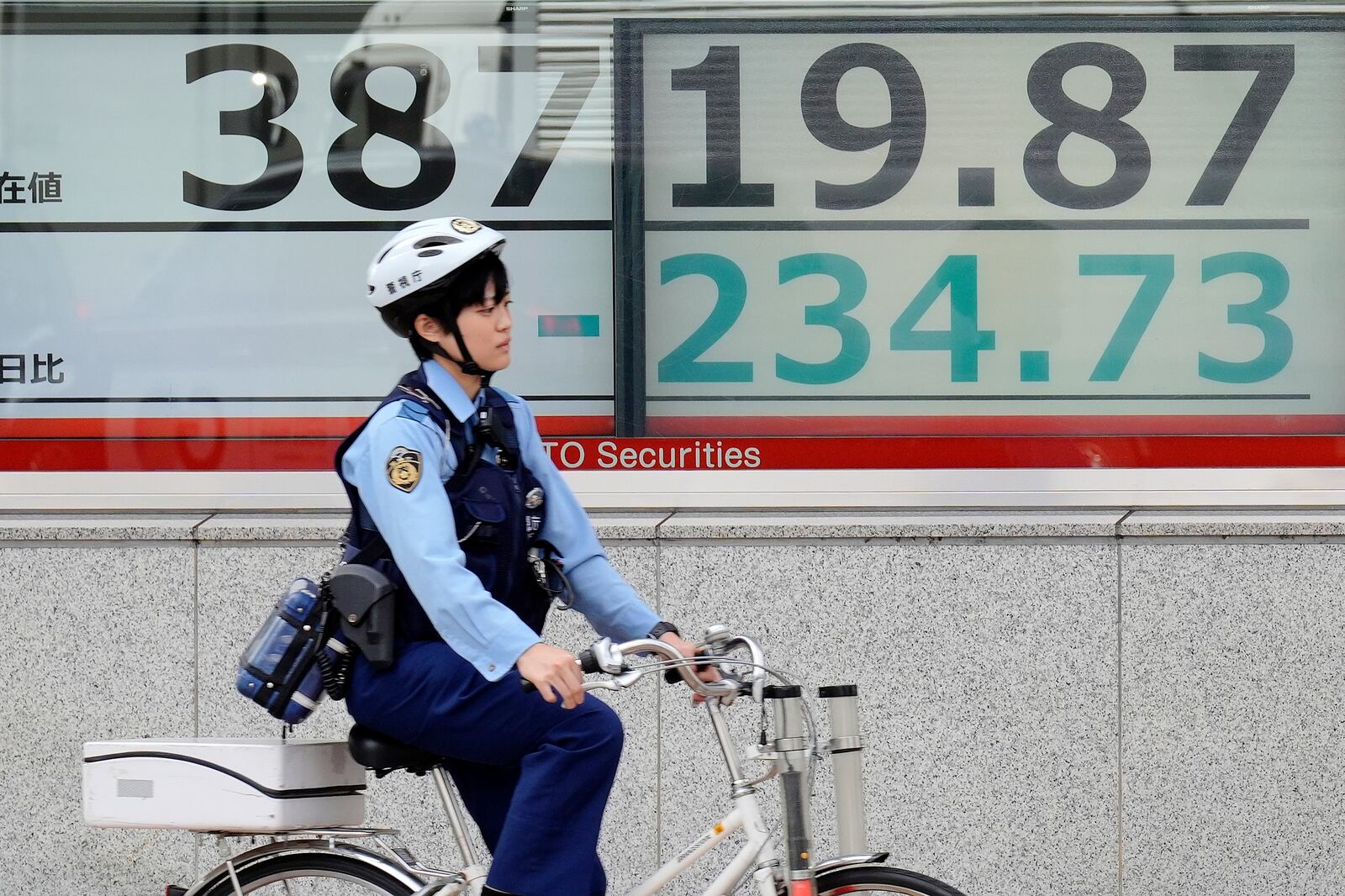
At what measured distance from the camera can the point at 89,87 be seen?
5293mm

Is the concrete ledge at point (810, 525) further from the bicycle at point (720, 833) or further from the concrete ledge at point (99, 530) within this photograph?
the bicycle at point (720, 833)

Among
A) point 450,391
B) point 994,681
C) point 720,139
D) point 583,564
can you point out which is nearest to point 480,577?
point 583,564

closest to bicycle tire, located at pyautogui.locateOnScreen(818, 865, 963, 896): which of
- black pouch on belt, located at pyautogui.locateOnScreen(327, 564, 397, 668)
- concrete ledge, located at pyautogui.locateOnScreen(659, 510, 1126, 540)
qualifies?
black pouch on belt, located at pyautogui.locateOnScreen(327, 564, 397, 668)

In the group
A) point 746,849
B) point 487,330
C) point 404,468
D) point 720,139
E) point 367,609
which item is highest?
point 720,139

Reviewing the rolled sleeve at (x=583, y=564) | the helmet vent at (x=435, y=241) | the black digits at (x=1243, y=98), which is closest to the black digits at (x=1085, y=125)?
the black digits at (x=1243, y=98)

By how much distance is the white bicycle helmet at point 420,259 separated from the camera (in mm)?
2887

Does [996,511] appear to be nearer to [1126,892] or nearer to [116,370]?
[1126,892]

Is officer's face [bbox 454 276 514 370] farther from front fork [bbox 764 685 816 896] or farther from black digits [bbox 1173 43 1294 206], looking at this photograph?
black digits [bbox 1173 43 1294 206]

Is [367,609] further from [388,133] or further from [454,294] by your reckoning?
[388,133]

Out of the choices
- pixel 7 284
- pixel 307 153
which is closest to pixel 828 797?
pixel 307 153

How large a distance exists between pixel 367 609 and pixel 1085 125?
11.2 feet

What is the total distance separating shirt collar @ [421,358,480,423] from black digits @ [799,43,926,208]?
255 cm

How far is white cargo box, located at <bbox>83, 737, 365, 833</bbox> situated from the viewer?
9.66 feet

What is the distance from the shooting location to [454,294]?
2.93m
